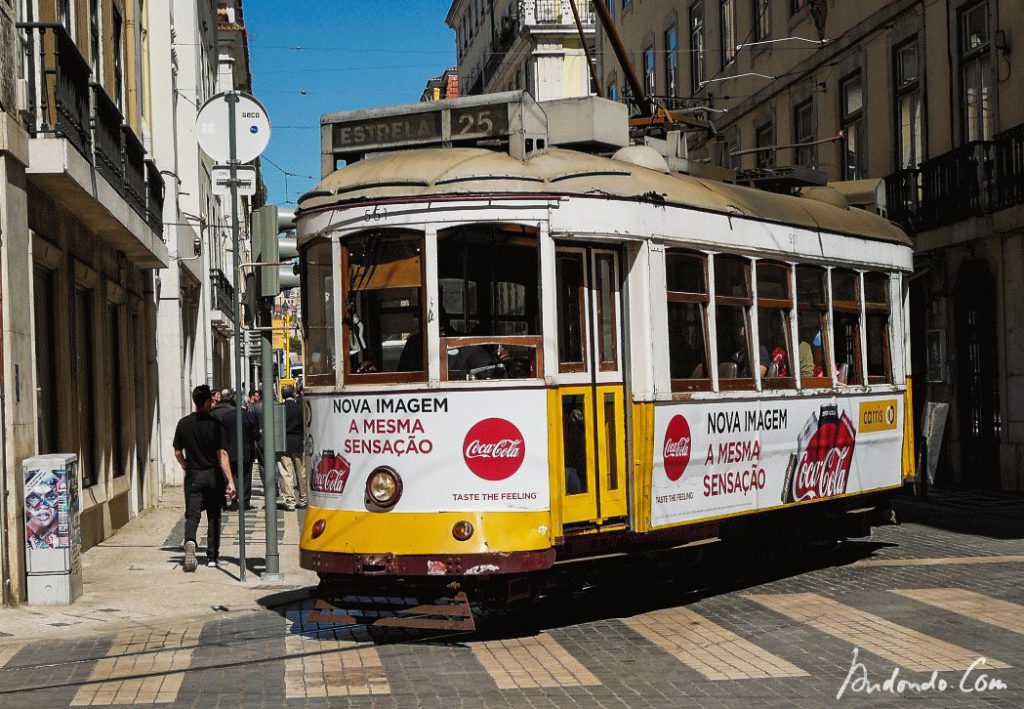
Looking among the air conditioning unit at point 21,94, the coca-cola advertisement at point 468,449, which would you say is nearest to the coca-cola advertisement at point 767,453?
the coca-cola advertisement at point 468,449

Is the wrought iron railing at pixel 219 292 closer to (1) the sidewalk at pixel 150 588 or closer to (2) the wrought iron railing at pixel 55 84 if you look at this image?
(1) the sidewalk at pixel 150 588

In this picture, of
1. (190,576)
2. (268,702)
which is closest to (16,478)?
(190,576)

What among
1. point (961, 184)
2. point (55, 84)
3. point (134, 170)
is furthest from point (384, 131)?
point (961, 184)

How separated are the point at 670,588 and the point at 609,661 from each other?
3.21 meters

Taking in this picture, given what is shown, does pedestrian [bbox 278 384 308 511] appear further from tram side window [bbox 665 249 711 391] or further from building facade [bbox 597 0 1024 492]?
tram side window [bbox 665 249 711 391]

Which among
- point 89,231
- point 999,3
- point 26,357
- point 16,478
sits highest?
point 999,3

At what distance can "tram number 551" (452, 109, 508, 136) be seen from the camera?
10.5 meters

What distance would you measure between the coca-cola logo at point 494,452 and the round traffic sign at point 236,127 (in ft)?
15.3

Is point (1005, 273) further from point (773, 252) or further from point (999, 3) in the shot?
point (773, 252)

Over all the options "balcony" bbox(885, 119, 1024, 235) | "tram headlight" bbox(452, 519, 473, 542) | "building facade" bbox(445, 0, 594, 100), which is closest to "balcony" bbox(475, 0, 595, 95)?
"building facade" bbox(445, 0, 594, 100)

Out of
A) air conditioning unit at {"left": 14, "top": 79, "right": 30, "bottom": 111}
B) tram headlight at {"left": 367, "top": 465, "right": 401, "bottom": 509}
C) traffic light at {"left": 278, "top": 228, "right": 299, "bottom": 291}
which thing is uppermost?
air conditioning unit at {"left": 14, "top": 79, "right": 30, "bottom": 111}

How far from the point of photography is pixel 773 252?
11742 millimetres

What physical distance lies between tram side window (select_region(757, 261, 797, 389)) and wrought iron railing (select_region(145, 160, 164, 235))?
10.5 m

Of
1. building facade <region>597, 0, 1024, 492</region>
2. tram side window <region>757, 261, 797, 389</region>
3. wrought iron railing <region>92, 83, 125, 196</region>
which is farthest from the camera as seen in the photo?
building facade <region>597, 0, 1024, 492</region>
